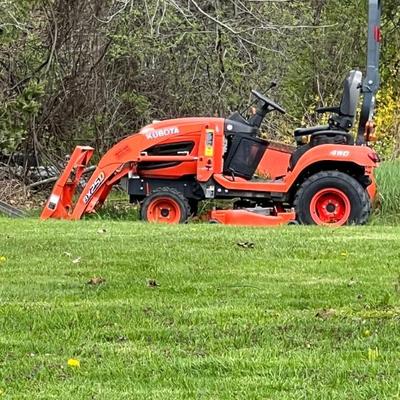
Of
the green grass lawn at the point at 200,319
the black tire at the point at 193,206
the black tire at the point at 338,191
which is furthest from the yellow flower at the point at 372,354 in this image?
the black tire at the point at 193,206

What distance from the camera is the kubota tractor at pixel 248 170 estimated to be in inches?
454

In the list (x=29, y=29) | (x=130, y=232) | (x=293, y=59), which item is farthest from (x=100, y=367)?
(x=293, y=59)

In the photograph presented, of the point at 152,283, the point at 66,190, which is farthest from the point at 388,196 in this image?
the point at 152,283

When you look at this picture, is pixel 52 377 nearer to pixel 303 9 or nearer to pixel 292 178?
pixel 292 178

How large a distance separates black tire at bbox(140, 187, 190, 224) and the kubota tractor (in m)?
0.01

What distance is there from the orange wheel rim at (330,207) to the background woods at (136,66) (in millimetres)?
5311

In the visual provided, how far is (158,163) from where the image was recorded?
12172mm

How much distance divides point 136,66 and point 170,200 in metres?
6.37

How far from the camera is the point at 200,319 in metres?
5.52

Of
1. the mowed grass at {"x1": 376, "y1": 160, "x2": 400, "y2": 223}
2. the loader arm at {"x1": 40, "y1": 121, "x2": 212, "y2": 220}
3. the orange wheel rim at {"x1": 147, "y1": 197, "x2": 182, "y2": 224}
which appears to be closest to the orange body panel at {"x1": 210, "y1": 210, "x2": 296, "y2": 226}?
the orange wheel rim at {"x1": 147, "y1": 197, "x2": 182, "y2": 224}

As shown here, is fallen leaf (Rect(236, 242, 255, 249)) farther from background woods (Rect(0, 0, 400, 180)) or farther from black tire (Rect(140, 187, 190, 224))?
A: background woods (Rect(0, 0, 400, 180))

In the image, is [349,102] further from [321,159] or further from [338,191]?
[338,191]

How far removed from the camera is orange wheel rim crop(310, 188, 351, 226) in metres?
11.5

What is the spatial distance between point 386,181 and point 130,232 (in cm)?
486
